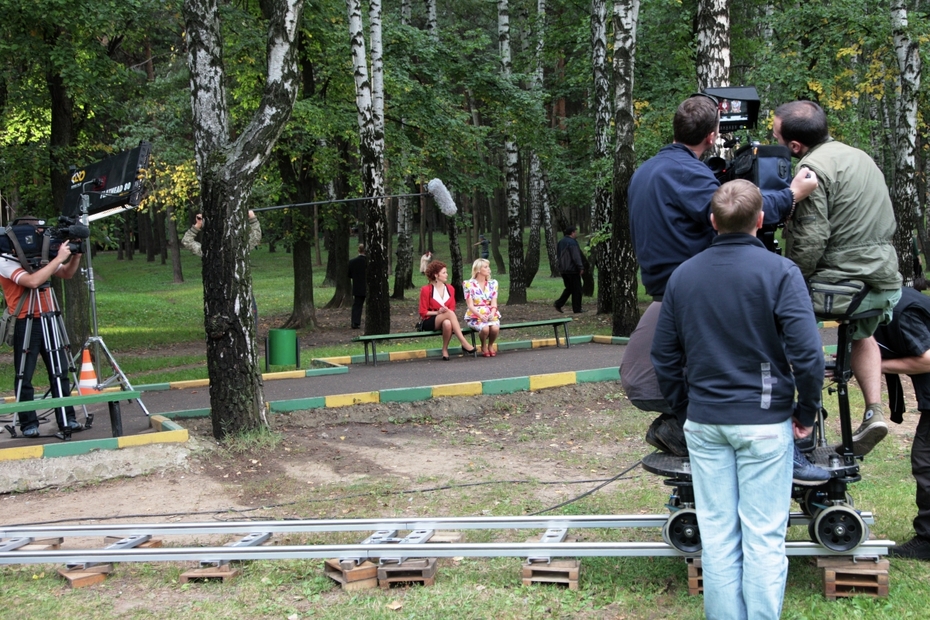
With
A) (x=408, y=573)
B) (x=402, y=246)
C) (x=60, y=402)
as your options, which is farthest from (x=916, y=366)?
(x=402, y=246)

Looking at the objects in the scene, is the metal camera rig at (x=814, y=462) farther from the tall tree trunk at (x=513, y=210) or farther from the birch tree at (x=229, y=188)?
the tall tree trunk at (x=513, y=210)

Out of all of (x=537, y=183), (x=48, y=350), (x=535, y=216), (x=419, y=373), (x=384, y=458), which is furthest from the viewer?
(x=537, y=183)

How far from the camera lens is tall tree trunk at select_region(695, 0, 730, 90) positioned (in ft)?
35.1

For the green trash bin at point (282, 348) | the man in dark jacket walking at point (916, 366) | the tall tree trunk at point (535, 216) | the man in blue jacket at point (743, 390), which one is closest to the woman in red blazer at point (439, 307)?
the green trash bin at point (282, 348)

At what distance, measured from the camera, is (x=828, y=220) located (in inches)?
183

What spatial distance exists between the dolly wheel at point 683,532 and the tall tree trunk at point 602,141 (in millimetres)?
12895

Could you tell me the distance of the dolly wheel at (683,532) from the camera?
14.8ft

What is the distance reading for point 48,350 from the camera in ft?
28.7

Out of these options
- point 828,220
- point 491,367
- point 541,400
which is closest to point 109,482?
point 541,400

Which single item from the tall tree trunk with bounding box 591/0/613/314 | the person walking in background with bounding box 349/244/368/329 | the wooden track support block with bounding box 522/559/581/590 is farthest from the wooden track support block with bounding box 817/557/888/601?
the person walking in background with bounding box 349/244/368/329

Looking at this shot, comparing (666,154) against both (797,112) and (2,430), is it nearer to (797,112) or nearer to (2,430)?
(797,112)

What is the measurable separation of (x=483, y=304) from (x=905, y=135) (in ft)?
39.4

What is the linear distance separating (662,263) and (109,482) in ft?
18.3

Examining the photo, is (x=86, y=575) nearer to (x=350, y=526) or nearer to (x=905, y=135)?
(x=350, y=526)
